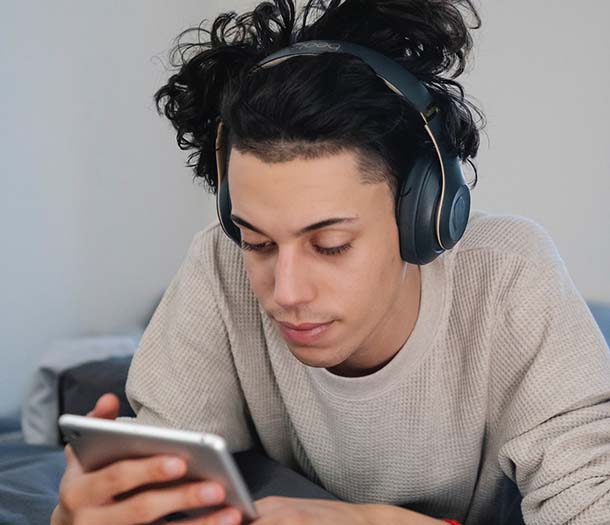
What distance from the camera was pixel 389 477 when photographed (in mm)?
1292

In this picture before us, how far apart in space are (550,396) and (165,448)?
560mm

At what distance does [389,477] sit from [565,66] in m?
1.17

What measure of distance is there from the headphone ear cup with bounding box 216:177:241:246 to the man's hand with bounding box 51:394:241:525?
27 cm

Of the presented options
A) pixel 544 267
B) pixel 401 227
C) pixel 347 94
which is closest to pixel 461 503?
pixel 544 267

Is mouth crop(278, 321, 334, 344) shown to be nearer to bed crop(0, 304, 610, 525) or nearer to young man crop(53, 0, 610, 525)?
young man crop(53, 0, 610, 525)

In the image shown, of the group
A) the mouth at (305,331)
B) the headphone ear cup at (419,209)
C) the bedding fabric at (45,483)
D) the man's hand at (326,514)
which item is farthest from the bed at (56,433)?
the headphone ear cup at (419,209)

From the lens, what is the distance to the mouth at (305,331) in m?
1.05

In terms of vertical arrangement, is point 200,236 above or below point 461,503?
above

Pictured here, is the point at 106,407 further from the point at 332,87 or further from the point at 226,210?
the point at 332,87

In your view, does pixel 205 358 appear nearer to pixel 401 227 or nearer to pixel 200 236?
pixel 200 236

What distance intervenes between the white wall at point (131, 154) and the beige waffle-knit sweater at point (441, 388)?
869 millimetres

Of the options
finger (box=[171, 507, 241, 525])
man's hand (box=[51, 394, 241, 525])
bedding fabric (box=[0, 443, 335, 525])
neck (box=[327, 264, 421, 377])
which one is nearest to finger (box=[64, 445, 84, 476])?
man's hand (box=[51, 394, 241, 525])

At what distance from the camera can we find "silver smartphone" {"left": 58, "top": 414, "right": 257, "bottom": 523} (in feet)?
2.46

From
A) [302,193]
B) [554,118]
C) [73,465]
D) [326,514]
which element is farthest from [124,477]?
[554,118]
